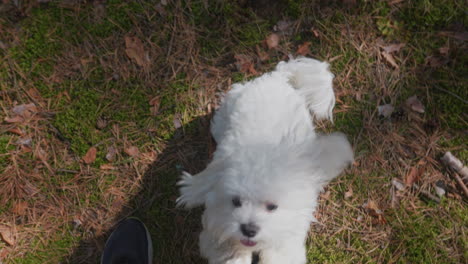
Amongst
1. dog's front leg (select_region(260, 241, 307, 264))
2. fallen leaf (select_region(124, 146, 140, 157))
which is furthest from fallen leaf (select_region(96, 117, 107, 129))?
dog's front leg (select_region(260, 241, 307, 264))

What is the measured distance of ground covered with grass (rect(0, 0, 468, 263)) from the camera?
2896 millimetres

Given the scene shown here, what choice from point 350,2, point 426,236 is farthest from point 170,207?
point 350,2

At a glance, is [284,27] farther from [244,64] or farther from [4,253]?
Answer: [4,253]

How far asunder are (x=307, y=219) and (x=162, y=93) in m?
1.92

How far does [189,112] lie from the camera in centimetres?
311

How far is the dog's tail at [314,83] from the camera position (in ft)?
8.13

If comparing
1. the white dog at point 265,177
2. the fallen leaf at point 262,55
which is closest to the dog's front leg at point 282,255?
the white dog at point 265,177

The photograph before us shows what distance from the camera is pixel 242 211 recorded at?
1862 mm

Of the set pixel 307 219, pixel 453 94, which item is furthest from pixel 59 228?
pixel 453 94

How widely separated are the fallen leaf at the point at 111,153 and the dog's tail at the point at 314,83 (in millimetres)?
1875

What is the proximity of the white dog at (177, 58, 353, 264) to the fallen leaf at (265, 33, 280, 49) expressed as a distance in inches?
32.2

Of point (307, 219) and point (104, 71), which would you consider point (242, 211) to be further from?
point (104, 71)

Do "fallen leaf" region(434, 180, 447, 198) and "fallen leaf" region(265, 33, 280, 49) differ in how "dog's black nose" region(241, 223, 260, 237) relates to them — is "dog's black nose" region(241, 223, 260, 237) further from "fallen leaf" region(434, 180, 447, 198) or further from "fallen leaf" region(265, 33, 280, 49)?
"fallen leaf" region(434, 180, 447, 198)

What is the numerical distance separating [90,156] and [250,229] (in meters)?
1.98
